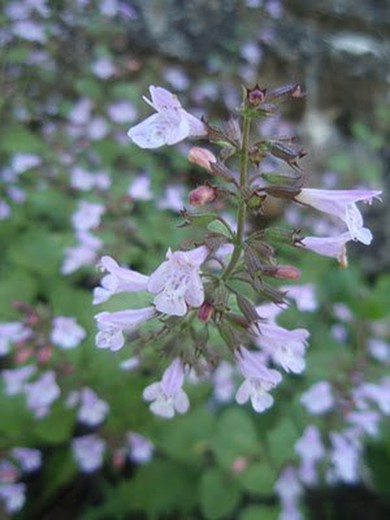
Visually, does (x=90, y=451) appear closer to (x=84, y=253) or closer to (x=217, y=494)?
(x=217, y=494)

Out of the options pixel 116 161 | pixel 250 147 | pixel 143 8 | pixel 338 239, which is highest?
pixel 250 147

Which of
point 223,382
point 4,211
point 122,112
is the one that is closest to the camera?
point 223,382

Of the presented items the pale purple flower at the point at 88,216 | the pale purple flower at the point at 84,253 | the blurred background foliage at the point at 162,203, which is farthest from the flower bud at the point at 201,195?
the pale purple flower at the point at 88,216

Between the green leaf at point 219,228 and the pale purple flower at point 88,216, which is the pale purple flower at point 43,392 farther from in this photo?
the green leaf at point 219,228

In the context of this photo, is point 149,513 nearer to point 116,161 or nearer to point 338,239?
point 338,239

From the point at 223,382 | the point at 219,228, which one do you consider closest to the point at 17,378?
the point at 223,382

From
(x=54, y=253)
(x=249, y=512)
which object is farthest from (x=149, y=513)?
(x=54, y=253)

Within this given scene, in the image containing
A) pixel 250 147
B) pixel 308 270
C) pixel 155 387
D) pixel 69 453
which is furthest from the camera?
→ pixel 308 270
